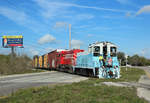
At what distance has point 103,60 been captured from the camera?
1683 centimetres

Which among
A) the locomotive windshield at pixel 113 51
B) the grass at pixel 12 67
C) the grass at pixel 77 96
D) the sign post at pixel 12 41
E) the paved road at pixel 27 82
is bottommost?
the paved road at pixel 27 82

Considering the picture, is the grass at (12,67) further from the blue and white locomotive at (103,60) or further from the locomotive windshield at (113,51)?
the locomotive windshield at (113,51)

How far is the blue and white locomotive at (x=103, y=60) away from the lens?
16.7 meters

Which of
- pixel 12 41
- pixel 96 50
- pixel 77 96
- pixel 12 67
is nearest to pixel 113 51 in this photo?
pixel 96 50

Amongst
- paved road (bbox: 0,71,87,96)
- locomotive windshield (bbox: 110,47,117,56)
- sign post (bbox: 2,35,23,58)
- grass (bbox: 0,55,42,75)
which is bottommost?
paved road (bbox: 0,71,87,96)

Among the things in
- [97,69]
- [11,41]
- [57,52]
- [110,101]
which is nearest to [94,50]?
[97,69]

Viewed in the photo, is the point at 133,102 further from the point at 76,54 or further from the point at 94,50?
the point at 76,54

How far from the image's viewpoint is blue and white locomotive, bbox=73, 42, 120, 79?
658 inches

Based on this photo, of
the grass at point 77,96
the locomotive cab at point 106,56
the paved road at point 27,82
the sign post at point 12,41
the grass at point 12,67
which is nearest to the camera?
the grass at point 77,96

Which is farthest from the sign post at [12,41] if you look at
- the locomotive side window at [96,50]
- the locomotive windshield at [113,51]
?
the locomotive windshield at [113,51]

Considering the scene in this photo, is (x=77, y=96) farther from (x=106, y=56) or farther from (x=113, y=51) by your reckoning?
(x=113, y=51)

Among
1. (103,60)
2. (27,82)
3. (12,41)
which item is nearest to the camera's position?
(27,82)

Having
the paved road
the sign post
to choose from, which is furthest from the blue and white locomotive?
Result: the sign post

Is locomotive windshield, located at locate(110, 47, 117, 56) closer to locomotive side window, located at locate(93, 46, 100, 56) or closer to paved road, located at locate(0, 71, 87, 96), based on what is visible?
locomotive side window, located at locate(93, 46, 100, 56)
